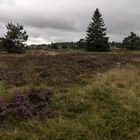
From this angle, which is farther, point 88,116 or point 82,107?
point 82,107

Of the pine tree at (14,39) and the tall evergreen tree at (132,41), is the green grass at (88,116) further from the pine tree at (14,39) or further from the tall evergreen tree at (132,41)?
the tall evergreen tree at (132,41)

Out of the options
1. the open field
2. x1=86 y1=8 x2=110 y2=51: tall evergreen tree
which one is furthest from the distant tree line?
the open field

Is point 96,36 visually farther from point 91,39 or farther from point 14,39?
point 14,39

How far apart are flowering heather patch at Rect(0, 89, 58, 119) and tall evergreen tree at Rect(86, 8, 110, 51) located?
43.6 m

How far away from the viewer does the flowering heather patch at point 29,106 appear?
32.9 ft

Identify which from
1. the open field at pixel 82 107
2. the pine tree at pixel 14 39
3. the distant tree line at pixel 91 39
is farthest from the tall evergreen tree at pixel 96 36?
the open field at pixel 82 107

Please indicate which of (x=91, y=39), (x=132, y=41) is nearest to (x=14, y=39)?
(x=91, y=39)

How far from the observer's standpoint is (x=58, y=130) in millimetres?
9172

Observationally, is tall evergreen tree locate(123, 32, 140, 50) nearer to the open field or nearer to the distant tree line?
the distant tree line

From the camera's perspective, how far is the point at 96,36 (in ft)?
194

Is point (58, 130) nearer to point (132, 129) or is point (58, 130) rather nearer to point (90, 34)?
point (132, 129)

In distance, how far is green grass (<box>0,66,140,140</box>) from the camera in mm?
8977

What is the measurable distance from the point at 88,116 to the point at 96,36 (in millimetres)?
49933

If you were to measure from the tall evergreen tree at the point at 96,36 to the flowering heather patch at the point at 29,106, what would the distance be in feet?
143
